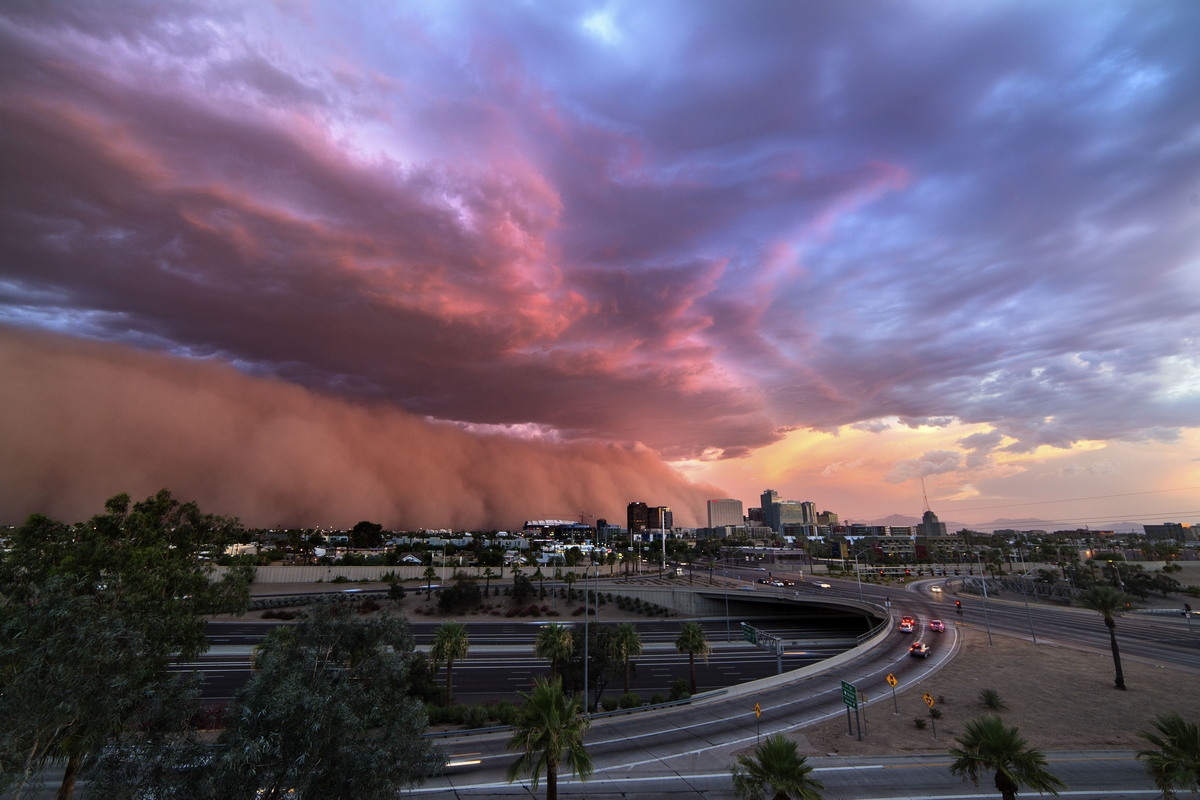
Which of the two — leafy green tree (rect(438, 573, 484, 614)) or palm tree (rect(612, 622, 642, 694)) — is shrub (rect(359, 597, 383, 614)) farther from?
palm tree (rect(612, 622, 642, 694))

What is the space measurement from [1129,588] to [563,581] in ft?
415

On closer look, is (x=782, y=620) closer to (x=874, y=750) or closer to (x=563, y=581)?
(x=563, y=581)

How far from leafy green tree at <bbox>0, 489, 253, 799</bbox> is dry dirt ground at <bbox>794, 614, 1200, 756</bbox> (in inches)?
1455

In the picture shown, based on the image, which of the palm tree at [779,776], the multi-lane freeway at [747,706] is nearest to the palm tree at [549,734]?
the multi-lane freeway at [747,706]

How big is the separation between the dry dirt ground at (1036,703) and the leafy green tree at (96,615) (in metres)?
37.0

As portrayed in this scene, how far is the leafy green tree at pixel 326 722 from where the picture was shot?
1476cm

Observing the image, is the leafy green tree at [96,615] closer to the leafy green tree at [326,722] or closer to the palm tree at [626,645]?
the leafy green tree at [326,722]

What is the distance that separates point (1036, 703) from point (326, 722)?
170 feet

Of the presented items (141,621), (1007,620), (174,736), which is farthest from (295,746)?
(1007,620)

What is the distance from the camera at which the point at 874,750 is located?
31688 millimetres

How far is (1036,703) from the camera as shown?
3947cm

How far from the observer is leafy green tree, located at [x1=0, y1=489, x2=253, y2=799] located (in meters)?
17.5

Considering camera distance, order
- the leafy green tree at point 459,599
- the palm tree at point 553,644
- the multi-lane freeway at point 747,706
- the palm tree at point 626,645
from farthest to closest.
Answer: the leafy green tree at point 459,599 < the palm tree at point 626,645 < the palm tree at point 553,644 < the multi-lane freeway at point 747,706

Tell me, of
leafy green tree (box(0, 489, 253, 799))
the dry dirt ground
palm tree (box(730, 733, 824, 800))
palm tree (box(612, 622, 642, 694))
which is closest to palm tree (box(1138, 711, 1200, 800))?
the dry dirt ground
